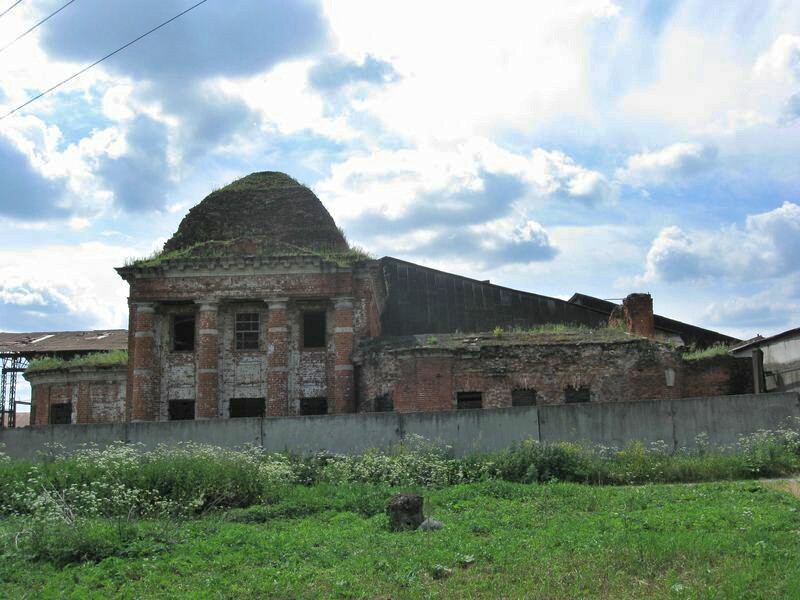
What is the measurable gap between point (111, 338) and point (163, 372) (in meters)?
13.0

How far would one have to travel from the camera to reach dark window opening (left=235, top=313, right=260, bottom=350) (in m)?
26.7

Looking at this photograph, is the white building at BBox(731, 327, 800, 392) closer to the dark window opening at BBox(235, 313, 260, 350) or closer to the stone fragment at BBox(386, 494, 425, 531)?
the dark window opening at BBox(235, 313, 260, 350)

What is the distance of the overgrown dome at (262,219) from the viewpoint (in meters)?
28.8

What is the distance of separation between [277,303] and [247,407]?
3669mm

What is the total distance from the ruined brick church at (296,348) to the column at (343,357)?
37 millimetres

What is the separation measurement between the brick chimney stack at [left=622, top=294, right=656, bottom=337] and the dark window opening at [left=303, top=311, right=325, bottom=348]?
11.7 meters

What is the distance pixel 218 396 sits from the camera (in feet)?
85.4

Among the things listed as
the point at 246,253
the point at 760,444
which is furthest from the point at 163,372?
the point at 760,444

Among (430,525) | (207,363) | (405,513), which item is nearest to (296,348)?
(207,363)

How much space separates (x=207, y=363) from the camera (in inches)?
1023

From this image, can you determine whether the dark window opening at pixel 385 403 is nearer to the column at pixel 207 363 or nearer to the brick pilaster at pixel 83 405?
the column at pixel 207 363

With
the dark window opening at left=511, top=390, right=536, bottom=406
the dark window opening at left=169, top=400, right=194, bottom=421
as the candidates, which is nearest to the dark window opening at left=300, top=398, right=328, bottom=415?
the dark window opening at left=169, top=400, right=194, bottom=421

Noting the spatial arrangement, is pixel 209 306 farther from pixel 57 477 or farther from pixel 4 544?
pixel 4 544

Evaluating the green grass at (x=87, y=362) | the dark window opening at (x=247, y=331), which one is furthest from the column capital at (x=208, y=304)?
the green grass at (x=87, y=362)
